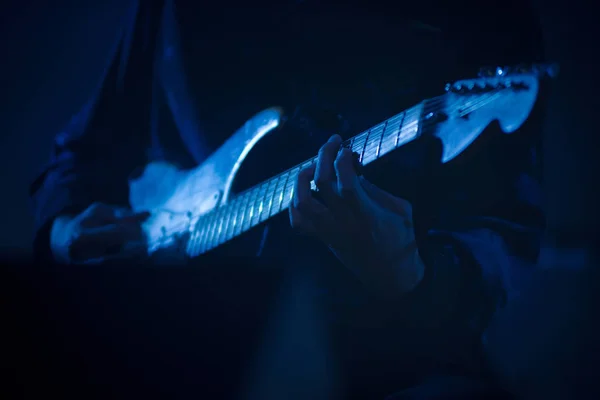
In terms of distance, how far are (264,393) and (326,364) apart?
13 centimetres

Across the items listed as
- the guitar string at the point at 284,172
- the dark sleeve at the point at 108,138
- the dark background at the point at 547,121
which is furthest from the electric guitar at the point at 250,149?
the dark background at the point at 547,121

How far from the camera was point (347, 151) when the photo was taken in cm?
59

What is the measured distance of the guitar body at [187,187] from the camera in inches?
32.4

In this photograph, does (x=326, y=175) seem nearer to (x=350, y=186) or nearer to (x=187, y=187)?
(x=350, y=186)

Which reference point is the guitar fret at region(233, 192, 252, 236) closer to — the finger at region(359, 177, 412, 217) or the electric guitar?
the electric guitar

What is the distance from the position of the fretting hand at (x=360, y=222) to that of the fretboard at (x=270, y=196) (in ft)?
0.23

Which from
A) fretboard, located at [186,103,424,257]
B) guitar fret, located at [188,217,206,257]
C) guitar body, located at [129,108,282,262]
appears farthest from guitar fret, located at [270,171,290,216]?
guitar fret, located at [188,217,206,257]

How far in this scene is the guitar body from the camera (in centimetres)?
82

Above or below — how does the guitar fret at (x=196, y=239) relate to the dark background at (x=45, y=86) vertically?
below

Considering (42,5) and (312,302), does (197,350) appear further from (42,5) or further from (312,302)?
(42,5)

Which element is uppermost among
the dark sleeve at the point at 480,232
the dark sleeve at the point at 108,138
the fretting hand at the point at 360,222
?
the dark sleeve at the point at 108,138

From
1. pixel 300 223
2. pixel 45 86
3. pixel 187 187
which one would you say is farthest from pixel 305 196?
pixel 45 86

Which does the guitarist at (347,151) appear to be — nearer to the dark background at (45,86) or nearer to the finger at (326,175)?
the finger at (326,175)

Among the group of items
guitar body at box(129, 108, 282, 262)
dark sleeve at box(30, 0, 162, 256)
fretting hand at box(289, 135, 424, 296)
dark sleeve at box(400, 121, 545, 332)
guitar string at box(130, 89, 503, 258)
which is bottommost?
dark sleeve at box(400, 121, 545, 332)
